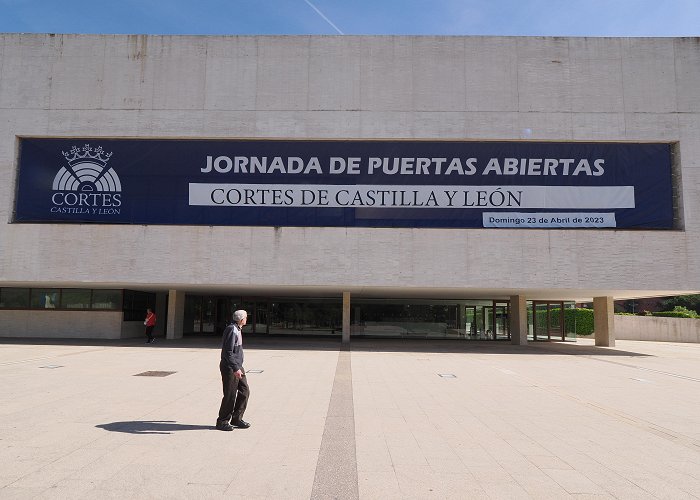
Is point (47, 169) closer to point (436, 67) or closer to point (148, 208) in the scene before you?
point (148, 208)

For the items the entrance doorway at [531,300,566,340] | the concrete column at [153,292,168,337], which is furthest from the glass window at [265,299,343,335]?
the entrance doorway at [531,300,566,340]

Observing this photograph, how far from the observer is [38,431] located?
20.9ft

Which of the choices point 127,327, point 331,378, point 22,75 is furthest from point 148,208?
point 331,378

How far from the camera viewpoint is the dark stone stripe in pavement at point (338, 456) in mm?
4613

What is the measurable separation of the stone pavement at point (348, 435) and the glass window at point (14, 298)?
11.1 meters

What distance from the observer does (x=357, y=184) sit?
20312 millimetres

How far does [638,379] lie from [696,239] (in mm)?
9555

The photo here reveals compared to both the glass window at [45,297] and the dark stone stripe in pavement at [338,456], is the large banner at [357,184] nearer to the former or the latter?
the glass window at [45,297]

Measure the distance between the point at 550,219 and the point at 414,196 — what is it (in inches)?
208

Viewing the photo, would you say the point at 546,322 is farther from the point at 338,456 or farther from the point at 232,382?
the point at 338,456

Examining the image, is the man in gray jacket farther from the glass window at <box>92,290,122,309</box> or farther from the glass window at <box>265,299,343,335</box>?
the glass window at <box>265,299,343,335</box>

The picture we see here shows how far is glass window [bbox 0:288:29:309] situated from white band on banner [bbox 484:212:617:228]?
19.8 metres

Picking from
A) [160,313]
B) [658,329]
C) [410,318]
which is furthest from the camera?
[658,329]

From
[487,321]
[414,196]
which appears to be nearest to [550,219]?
[414,196]
